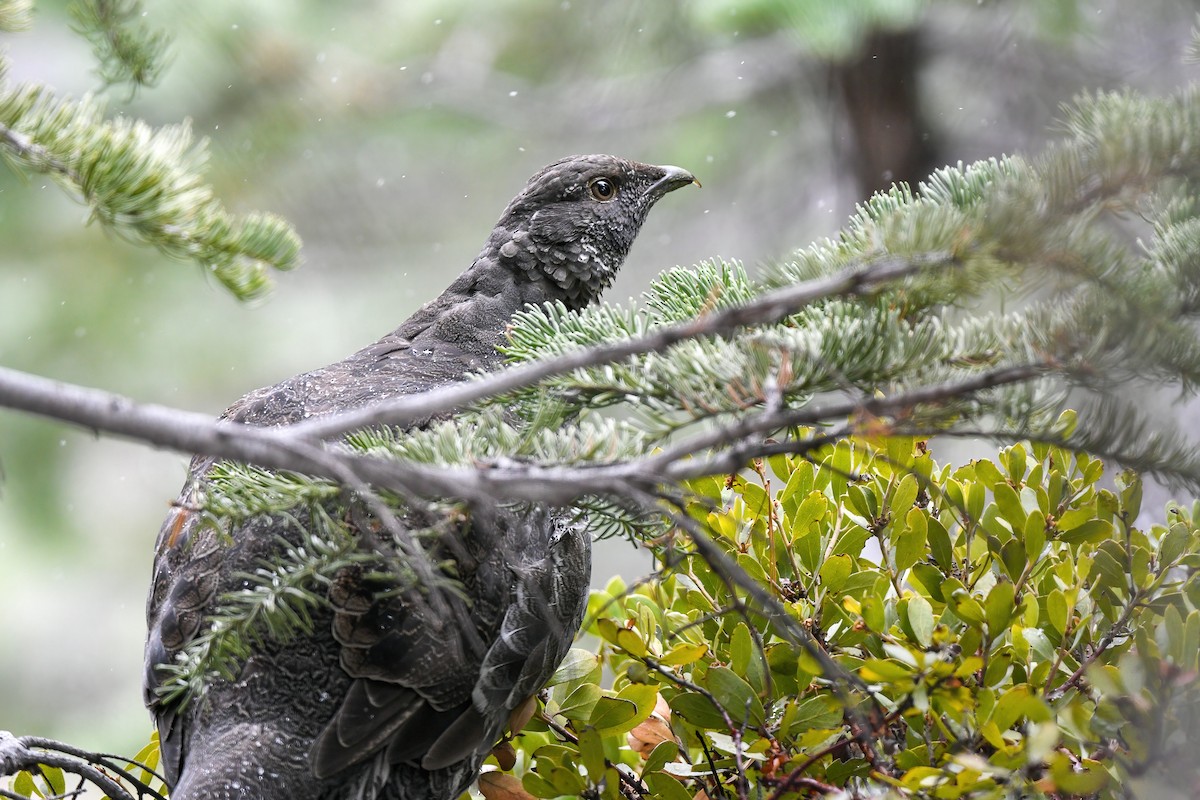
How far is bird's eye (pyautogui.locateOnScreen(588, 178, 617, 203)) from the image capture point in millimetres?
2387

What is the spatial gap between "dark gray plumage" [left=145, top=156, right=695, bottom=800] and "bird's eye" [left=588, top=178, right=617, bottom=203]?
800mm

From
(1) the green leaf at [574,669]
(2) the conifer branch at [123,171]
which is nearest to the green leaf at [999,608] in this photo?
(1) the green leaf at [574,669]

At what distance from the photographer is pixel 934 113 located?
4.36 meters

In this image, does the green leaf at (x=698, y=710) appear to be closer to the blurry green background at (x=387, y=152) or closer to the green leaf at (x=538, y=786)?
the green leaf at (x=538, y=786)

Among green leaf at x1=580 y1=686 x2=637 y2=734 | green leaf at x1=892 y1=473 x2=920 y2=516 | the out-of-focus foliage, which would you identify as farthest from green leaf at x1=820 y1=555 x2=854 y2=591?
green leaf at x1=580 y1=686 x2=637 y2=734

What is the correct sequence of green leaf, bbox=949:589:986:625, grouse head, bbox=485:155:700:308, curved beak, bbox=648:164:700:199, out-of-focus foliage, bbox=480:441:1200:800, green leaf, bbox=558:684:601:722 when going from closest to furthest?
out-of-focus foliage, bbox=480:441:1200:800 < green leaf, bbox=949:589:986:625 < green leaf, bbox=558:684:601:722 < grouse head, bbox=485:155:700:308 < curved beak, bbox=648:164:700:199

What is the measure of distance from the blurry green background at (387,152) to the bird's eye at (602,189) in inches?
56.8

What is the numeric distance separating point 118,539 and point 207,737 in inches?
235

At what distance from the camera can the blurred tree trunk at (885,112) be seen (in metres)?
4.13

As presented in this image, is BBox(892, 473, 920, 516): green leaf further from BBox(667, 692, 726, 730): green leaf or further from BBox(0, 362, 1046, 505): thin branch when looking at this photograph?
BBox(0, 362, 1046, 505): thin branch

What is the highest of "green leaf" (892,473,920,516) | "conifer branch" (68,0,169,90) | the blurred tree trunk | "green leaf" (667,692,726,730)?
the blurred tree trunk

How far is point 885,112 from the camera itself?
13.7ft

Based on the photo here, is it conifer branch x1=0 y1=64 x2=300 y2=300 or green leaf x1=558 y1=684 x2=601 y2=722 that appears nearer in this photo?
conifer branch x1=0 y1=64 x2=300 y2=300

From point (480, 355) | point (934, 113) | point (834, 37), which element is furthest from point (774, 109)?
point (480, 355)
